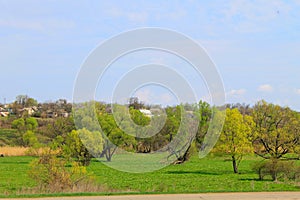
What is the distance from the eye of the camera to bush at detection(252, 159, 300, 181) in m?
29.3

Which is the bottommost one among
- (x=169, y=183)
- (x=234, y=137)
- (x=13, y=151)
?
(x=169, y=183)

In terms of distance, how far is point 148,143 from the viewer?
186 ft

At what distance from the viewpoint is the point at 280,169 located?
29969 millimetres

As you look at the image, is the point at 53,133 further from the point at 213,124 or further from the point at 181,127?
the point at 213,124

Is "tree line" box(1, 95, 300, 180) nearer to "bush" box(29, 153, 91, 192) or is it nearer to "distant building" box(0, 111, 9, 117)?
"bush" box(29, 153, 91, 192)

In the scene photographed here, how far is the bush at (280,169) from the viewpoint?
2931 cm

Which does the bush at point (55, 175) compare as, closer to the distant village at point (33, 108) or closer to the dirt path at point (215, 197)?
the dirt path at point (215, 197)

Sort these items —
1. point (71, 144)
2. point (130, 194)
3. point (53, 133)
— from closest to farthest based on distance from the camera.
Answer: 1. point (130, 194)
2. point (71, 144)
3. point (53, 133)

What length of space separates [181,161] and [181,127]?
24.6ft

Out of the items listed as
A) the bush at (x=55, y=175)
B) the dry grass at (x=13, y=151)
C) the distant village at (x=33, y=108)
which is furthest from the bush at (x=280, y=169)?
the distant village at (x=33, y=108)

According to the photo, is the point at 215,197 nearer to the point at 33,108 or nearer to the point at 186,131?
the point at 186,131

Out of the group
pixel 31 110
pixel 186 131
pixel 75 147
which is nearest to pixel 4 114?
pixel 31 110

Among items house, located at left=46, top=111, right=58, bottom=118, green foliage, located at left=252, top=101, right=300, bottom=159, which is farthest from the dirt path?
house, located at left=46, top=111, right=58, bottom=118

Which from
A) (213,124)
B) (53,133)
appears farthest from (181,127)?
(53,133)
